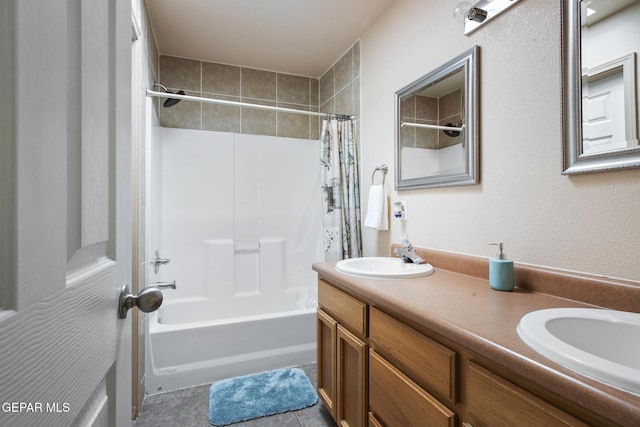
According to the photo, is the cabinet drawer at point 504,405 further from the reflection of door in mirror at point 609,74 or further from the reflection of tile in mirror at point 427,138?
the reflection of tile in mirror at point 427,138

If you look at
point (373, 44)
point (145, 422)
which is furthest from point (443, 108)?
point (145, 422)

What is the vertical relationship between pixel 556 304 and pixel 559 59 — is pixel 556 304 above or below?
below

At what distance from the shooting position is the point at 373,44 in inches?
82.7

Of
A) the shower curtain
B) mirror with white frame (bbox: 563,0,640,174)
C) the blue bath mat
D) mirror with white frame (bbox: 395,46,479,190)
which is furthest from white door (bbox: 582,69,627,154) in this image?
the blue bath mat

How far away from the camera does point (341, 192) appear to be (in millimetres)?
2244

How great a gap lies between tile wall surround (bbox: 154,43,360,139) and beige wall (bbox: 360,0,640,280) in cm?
97

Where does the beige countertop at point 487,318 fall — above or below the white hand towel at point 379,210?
below

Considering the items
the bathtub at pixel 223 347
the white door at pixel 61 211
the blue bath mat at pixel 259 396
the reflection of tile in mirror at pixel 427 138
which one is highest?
the reflection of tile in mirror at pixel 427 138

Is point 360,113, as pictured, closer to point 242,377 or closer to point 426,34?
point 426,34

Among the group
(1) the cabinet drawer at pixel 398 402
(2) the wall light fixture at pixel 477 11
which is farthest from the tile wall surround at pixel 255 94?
(1) the cabinet drawer at pixel 398 402

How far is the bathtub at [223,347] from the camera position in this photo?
1.84 metres

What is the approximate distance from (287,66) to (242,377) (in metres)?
2.59

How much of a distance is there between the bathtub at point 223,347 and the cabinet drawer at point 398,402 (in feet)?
3.39

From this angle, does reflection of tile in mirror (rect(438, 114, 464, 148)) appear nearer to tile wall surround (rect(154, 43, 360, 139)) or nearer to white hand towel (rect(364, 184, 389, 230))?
white hand towel (rect(364, 184, 389, 230))
